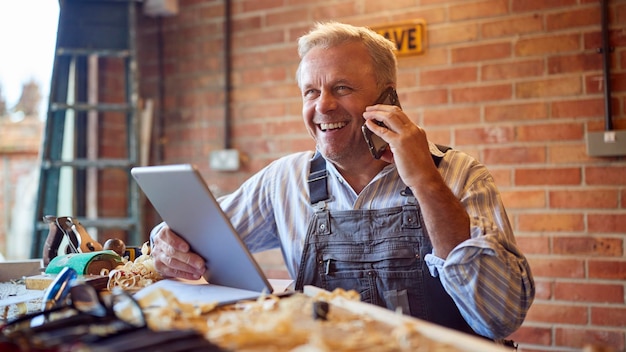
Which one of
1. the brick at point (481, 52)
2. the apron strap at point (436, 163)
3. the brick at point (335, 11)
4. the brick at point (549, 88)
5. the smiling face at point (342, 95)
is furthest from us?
the brick at point (335, 11)

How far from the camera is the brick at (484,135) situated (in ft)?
7.86

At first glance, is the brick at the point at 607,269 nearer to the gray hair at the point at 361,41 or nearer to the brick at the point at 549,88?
the brick at the point at 549,88

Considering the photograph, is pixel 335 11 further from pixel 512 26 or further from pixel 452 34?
pixel 512 26

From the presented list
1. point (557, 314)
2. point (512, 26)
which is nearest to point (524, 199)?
point (557, 314)

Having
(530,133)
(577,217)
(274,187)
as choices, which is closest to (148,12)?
(274,187)

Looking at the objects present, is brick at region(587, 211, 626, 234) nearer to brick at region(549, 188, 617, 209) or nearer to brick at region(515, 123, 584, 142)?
brick at region(549, 188, 617, 209)

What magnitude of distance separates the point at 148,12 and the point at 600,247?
7.74ft

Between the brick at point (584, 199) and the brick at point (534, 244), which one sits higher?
the brick at point (584, 199)

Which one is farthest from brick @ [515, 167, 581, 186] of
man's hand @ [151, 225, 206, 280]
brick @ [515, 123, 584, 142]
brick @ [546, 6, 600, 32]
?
man's hand @ [151, 225, 206, 280]

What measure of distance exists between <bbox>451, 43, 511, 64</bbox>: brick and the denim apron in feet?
3.45

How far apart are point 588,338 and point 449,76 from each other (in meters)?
1.17

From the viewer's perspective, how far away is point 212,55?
118 inches

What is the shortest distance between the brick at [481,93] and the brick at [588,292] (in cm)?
78

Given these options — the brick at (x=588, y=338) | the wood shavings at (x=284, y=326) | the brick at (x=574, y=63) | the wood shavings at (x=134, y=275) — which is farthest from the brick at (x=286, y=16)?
the wood shavings at (x=284, y=326)
